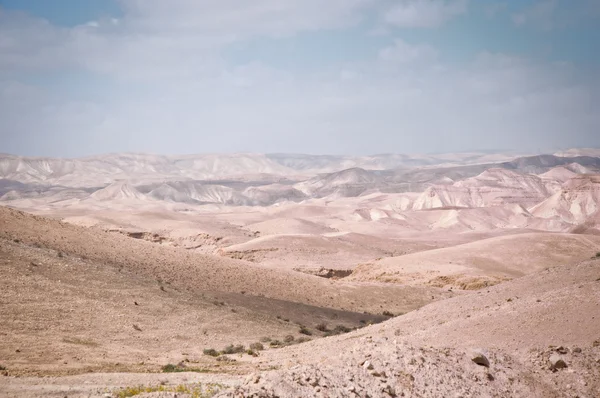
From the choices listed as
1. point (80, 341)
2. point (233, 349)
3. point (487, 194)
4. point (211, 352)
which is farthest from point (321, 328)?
point (487, 194)

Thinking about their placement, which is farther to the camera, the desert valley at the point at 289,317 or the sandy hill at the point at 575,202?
the sandy hill at the point at 575,202

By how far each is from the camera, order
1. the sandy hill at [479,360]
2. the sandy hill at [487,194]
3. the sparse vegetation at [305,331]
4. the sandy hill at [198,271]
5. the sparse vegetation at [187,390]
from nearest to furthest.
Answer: the sandy hill at [479,360], the sparse vegetation at [187,390], the sparse vegetation at [305,331], the sandy hill at [198,271], the sandy hill at [487,194]

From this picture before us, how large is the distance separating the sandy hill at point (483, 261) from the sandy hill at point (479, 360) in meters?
20.5

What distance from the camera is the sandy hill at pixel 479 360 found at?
7926 mm

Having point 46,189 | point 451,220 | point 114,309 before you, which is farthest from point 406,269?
point 46,189

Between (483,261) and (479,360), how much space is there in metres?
29.5

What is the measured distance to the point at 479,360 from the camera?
364 inches

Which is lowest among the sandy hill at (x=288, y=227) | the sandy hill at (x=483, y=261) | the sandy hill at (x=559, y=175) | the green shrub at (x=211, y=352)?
the sandy hill at (x=288, y=227)

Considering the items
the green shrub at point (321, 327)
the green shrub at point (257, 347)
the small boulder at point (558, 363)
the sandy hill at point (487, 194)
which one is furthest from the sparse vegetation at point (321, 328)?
the sandy hill at point (487, 194)

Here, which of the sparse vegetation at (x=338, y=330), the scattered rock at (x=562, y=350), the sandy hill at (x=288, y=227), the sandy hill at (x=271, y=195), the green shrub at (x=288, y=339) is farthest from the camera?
the sandy hill at (x=271, y=195)

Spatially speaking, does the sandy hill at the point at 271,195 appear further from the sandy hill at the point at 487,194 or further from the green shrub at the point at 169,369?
the green shrub at the point at 169,369

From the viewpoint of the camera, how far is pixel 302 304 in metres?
24.2

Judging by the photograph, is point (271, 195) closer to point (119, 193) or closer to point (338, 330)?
point (119, 193)

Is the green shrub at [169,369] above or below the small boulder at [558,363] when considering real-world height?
below
